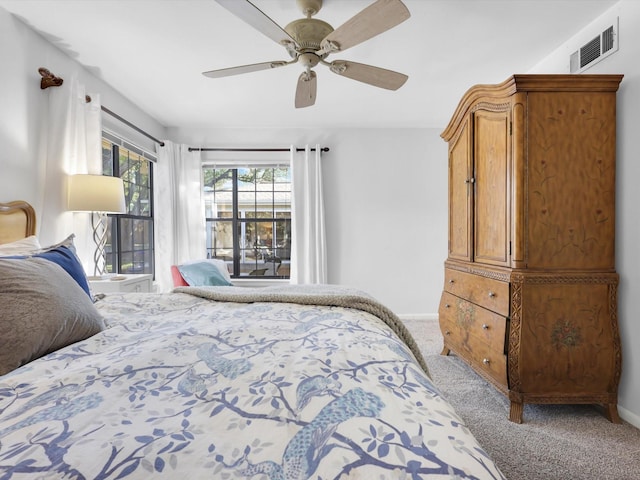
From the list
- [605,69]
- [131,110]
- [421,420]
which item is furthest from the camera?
[131,110]

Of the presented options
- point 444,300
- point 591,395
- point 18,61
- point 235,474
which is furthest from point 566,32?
point 18,61

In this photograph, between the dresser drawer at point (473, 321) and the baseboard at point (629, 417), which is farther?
the dresser drawer at point (473, 321)

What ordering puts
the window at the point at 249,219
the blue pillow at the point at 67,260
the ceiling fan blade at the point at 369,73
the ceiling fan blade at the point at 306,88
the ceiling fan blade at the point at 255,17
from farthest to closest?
1. the window at the point at 249,219
2. the ceiling fan blade at the point at 306,88
3. the ceiling fan blade at the point at 369,73
4. the ceiling fan blade at the point at 255,17
5. the blue pillow at the point at 67,260

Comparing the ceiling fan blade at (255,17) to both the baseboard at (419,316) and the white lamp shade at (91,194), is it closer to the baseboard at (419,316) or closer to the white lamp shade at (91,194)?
the white lamp shade at (91,194)

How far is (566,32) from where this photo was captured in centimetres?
238

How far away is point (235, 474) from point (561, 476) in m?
1.74

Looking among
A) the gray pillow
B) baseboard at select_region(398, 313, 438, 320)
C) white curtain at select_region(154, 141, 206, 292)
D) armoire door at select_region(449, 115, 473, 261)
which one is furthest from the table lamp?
baseboard at select_region(398, 313, 438, 320)

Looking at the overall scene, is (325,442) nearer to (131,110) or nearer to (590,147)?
(590,147)

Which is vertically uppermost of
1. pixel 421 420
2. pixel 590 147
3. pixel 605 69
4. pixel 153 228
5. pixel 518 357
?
pixel 605 69

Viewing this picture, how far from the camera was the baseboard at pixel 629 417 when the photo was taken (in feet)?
6.24

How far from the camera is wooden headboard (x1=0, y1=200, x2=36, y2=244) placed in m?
1.98

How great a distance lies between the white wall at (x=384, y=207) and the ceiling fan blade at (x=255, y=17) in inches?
101

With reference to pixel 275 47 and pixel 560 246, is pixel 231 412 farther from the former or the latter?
pixel 275 47

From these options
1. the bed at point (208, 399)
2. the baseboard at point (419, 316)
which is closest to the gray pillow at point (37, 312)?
the bed at point (208, 399)
